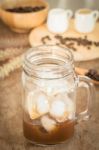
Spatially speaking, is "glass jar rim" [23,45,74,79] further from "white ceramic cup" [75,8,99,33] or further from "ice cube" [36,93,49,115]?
"white ceramic cup" [75,8,99,33]

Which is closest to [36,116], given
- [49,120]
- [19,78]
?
[49,120]

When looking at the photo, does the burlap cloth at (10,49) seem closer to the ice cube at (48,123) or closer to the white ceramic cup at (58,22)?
the white ceramic cup at (58,22)

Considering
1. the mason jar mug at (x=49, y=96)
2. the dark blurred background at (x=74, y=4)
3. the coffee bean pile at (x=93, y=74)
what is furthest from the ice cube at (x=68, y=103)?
the dark blurred background at (x=74, y=4)

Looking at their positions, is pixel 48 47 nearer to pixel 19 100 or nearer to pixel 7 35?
pixel 19 100

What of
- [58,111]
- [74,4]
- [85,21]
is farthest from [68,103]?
[74,4]

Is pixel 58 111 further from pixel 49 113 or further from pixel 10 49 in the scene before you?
pixel 10 49

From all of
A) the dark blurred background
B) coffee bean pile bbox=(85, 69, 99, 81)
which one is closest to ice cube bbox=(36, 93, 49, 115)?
coffee bean pile bbox=(85, 69, 99, 81)
